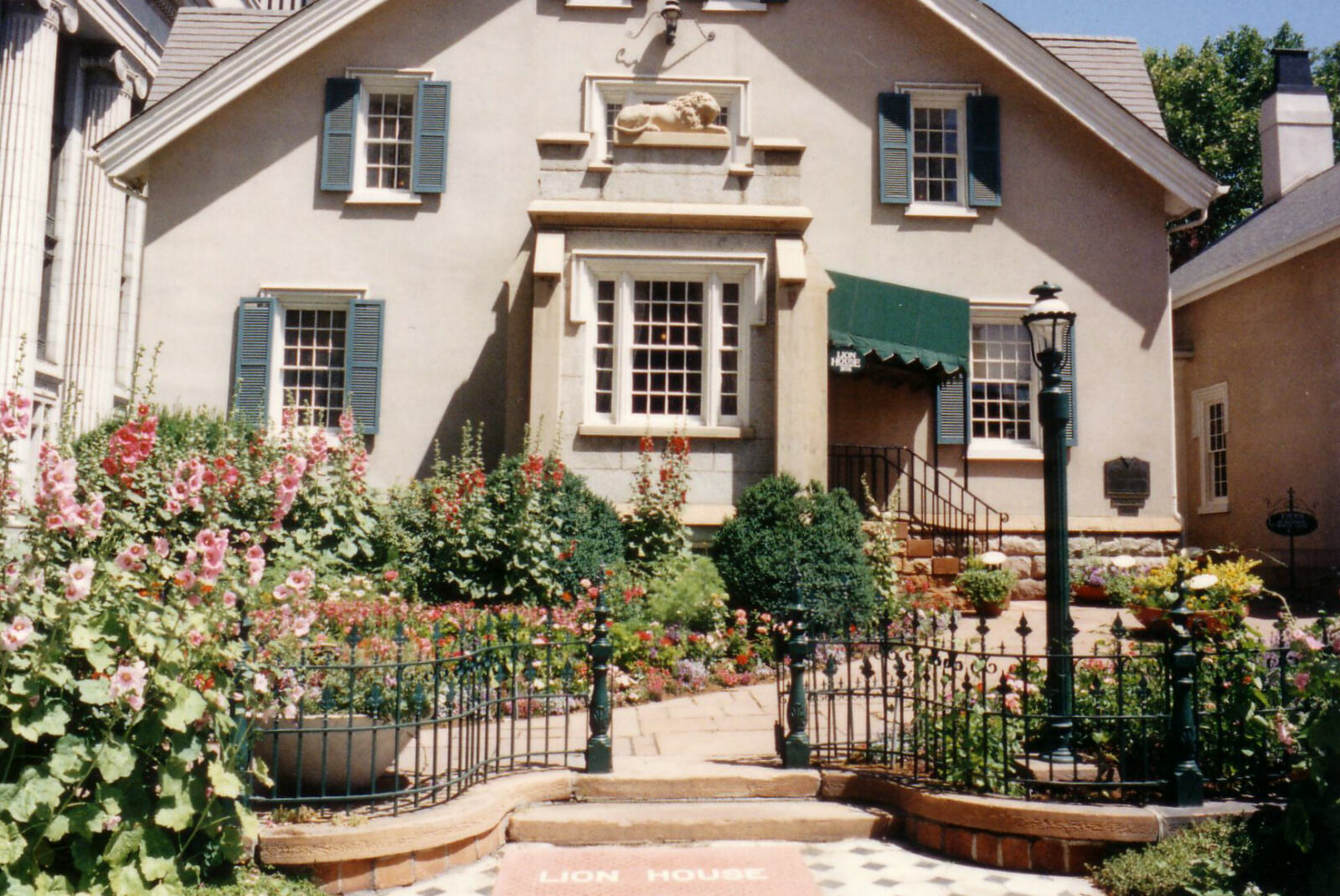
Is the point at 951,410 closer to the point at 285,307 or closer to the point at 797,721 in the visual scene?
the point at 797,721

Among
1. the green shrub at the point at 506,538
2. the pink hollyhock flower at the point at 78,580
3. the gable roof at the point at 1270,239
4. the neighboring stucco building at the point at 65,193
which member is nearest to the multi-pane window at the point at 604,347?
the green shrub at the point at 506,538

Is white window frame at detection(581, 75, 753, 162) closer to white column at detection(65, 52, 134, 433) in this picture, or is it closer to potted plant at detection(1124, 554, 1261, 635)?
potted plant at detection(1124, 554, 1261, 635)

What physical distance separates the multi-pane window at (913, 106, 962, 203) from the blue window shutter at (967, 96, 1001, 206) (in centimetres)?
33

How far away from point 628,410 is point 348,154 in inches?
236

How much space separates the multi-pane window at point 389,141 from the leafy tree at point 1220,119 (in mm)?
25214

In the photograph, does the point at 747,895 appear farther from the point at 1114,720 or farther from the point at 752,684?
the point at 752,684

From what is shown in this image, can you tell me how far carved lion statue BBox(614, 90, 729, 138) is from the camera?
517 inches

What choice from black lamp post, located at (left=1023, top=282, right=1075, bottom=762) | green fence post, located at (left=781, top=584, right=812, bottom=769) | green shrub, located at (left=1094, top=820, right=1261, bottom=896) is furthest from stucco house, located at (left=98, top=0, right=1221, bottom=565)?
green shrub, located at (left=1094, top=820, right=1261, bottom=896)

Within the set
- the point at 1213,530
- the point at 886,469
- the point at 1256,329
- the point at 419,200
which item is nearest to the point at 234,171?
the point at 419,200

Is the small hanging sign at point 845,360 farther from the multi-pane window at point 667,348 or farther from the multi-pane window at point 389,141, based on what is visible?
the multi-pane window at point 389,141

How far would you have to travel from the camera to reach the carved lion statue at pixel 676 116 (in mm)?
13141

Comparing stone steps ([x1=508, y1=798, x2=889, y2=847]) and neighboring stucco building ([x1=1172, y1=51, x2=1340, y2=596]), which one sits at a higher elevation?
neighboring stucco building ([x1=1172, y1=51, x2=1340, y2=596])

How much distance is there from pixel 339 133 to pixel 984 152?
30.6ft

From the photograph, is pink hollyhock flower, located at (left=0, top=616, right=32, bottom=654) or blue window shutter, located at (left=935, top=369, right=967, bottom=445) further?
blue window shutter, located at (left=935, top=369, right=967, bottom=445)
